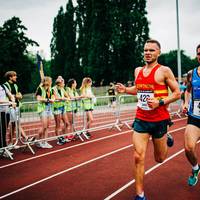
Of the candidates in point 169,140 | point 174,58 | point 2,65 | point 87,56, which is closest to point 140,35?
point 87,56

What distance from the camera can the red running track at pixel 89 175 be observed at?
4.80 metres

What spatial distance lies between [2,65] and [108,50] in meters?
15.0

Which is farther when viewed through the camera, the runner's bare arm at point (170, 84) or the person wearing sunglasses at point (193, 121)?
the person wearing sunglasses at point (193, 121)

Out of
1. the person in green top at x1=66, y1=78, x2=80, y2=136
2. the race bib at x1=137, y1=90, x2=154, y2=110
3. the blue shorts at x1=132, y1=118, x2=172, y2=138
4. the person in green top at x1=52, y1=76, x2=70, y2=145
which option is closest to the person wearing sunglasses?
the blue shorts at x1=132, y1=118, x2=172, y2=138

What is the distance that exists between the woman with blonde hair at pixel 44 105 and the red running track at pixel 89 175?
576 millimetres

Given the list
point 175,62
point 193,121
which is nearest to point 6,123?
point 193,121

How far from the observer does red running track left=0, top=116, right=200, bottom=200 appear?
4.80m

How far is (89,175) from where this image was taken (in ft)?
19.3

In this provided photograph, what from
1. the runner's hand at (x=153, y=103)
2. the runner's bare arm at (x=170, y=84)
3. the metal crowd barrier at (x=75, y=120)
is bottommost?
the metal crowd barrier at (x=75, y=120)

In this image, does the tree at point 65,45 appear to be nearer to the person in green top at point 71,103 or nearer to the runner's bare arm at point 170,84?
the person in green top at point 71,103

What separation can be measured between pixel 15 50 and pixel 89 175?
1463 inches

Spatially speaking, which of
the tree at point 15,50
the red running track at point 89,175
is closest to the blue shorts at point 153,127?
the red running track at point 89,175

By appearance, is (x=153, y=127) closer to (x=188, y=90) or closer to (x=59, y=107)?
(x=188, y=90)

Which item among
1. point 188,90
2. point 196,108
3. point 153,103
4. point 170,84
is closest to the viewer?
point 153,103
